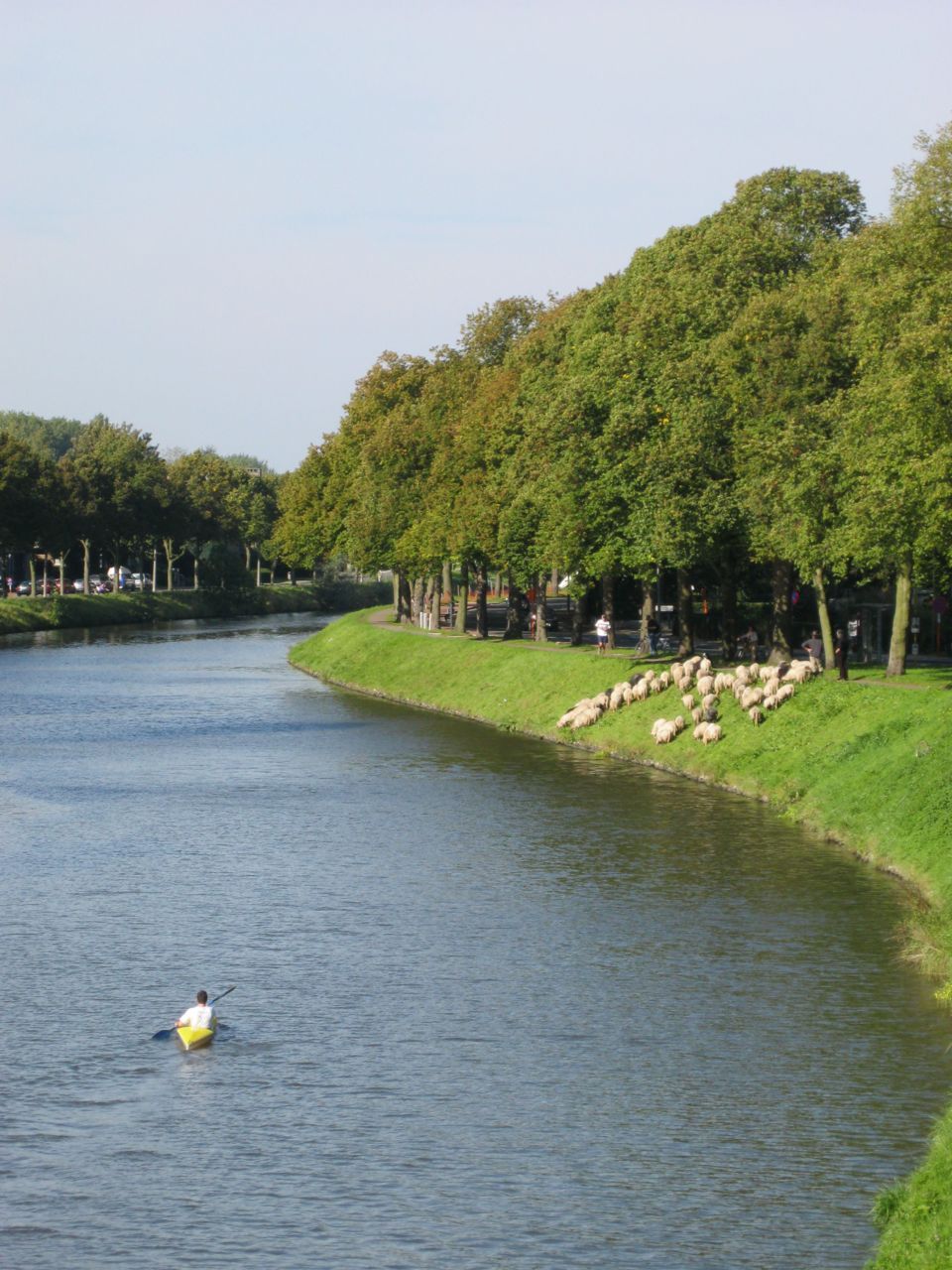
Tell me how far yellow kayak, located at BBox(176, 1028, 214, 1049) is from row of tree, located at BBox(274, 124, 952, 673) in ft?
97.4

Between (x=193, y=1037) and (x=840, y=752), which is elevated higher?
(x=840, y=752)

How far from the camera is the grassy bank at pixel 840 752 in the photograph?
22.4 m

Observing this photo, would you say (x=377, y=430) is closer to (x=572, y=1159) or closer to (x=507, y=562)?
(x=507, y=562)

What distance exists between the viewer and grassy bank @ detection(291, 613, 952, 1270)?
22.4 meters

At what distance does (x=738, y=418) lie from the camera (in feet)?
219

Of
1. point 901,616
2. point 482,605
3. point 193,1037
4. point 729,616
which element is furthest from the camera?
point 482,605

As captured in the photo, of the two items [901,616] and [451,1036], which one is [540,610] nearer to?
[901,616]

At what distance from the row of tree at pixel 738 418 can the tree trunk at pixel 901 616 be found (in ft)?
0.52

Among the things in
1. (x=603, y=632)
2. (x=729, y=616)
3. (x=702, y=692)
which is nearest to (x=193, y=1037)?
(x=702, y=692)

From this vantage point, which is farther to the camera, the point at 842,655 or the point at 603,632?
the point at 603,632

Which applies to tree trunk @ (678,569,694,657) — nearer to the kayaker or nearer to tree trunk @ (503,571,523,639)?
tree trunk @ (503,571,523,639)

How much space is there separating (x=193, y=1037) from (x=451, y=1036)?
4441 mm

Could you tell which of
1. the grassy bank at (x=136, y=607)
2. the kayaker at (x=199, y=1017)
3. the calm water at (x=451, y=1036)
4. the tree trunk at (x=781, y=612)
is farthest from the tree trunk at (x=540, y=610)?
the kayaker at (x=199, y=1017)

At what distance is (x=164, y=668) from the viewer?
109 m
